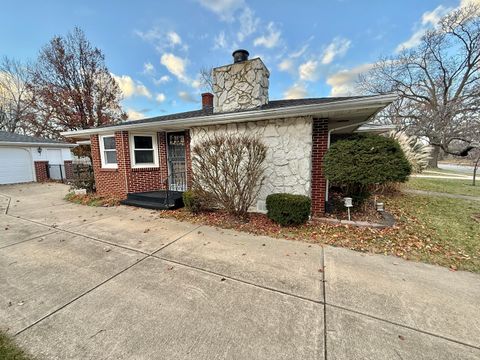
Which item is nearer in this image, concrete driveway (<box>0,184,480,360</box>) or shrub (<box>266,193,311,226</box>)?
concrete driveway (<box>0,184,480,360</box>)

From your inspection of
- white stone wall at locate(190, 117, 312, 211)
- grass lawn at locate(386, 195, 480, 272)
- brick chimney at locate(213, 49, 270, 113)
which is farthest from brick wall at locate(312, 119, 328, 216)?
brick chimney at locate(213, 49, 270, 113)

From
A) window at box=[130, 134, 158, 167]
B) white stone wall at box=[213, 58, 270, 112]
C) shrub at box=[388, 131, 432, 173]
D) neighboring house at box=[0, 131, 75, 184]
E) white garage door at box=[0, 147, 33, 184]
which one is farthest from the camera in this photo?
neighboring house at box=[0, 131, 75, 184]

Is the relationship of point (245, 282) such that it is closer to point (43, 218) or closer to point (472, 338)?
point (472, 338)

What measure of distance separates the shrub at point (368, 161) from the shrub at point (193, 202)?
11.5 ft

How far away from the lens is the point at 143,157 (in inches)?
305

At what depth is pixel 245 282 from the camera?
9.11ft

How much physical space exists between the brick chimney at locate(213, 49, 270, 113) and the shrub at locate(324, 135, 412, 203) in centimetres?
340

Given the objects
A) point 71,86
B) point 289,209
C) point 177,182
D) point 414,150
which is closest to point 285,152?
point 289,209

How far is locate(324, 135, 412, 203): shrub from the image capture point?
4.25 meters

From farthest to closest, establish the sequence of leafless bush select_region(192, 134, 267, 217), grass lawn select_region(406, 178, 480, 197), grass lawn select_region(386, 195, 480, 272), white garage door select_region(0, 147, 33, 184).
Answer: white garage door select_region(0, 147, 33, 184)
grass lawn select_region(406, 178, 480, 197)
leafless bush select_region(192, 134, 267, 217)
grass lawn select_region(386, 195, 480, 272)

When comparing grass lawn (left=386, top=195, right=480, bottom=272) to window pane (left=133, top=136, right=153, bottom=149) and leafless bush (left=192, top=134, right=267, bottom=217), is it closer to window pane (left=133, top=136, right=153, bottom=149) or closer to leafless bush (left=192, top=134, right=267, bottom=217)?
leafless bush (left=192, top=134, right=267, bottom=217)

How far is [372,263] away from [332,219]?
5.80 ft

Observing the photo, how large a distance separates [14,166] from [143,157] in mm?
12885

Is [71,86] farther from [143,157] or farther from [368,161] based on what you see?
[368,161]
